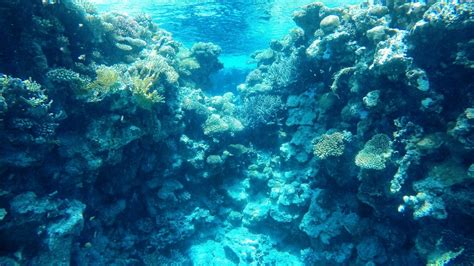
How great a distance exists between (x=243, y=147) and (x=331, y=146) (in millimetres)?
3688

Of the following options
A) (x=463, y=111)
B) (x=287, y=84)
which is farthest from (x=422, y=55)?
(x=287, y=84)

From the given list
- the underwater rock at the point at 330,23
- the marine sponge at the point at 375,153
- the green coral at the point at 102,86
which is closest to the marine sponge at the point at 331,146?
the marine sponge at the point at 375,153

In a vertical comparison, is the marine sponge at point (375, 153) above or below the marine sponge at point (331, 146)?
above

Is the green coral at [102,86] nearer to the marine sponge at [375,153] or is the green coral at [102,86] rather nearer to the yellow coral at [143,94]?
the yellow coral at [143,94]

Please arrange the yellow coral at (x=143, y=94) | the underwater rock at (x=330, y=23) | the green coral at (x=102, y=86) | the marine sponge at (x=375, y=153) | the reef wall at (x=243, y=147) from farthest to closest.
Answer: the underwater rock at (x=330, y=23), the yellow coral at (x=143, y=94), the green coral at (x=102, y=86), the marine sponge at (x=375, y=153), the reef wall at (x=243, y=147)

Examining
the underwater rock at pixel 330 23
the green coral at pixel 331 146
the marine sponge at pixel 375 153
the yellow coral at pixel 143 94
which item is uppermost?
the underwater rock at pixel 330 23

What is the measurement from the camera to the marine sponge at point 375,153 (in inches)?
263

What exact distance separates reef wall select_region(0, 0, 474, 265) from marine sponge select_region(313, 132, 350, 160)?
3 centimetres

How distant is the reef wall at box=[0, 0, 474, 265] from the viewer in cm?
587

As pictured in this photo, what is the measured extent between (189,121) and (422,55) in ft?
22.9

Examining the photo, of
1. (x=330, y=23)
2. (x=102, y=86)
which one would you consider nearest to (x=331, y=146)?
(x=330, y=23)

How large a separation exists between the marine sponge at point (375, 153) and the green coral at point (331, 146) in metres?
0.79

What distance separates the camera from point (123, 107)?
23.7ft

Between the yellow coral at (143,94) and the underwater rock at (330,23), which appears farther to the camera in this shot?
the underwater rock at (330,23)
